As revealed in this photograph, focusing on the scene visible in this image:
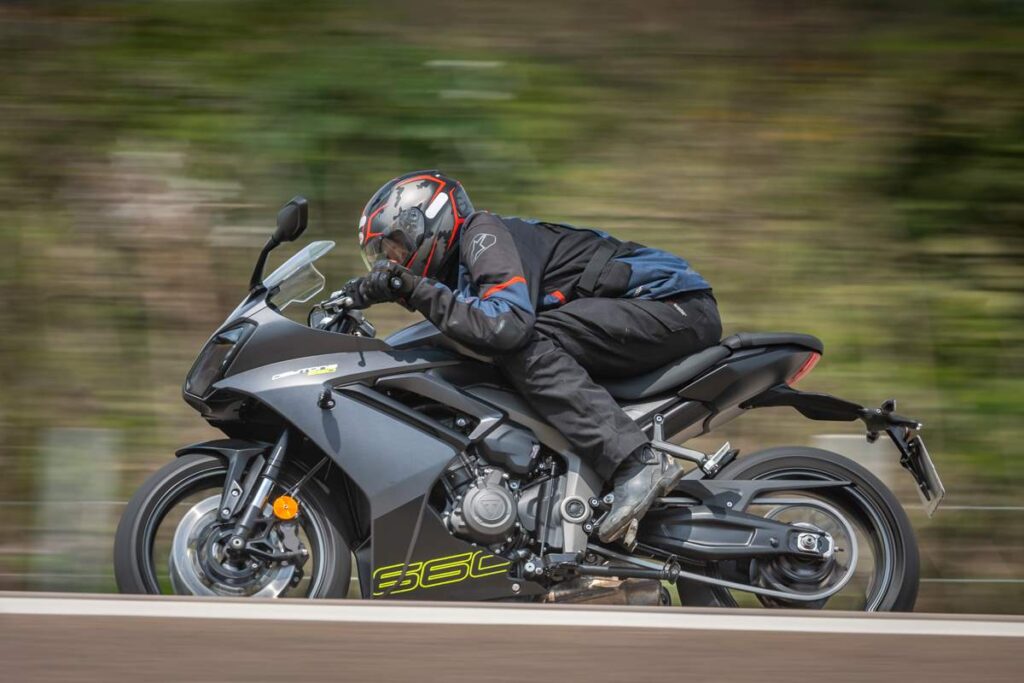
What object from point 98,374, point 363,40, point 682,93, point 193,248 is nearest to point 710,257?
point 682,93

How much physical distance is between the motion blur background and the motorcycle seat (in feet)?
6.38

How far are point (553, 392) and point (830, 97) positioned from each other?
13.0ft

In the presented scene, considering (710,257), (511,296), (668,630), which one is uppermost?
(710,257)

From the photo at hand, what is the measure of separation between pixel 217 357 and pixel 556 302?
1.31 meters

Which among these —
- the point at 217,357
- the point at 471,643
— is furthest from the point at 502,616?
the point at 217,357

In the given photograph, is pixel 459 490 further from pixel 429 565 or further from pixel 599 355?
pixel 599 355

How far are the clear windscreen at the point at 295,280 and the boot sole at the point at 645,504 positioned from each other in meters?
1.50

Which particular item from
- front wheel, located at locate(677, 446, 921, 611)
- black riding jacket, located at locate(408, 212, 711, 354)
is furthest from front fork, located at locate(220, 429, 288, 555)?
front wheel, located at locate(677, 446, 921, 611)

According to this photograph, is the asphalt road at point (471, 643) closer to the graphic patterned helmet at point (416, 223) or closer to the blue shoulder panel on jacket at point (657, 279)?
the blue shoulder panel on jacket at point (657, 279)

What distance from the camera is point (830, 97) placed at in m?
7.66

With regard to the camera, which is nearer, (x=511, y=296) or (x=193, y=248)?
(x=511, y=296)

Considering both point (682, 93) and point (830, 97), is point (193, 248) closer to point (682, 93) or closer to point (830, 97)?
point (682, 93)

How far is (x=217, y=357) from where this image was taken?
4672 millimetres

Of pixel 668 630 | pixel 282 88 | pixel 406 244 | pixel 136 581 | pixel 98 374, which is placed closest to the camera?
pixel 668 630
